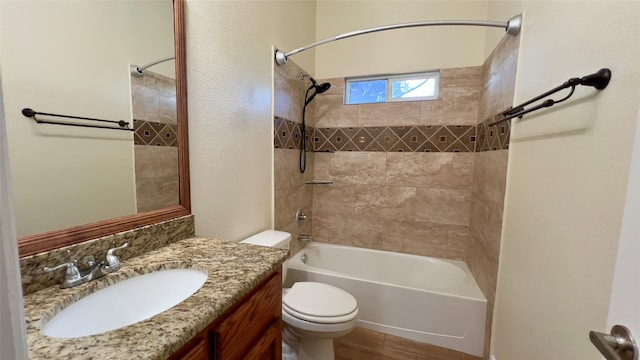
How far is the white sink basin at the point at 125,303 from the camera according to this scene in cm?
72

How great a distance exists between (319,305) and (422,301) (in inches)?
33.5

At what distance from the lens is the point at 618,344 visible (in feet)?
1.48

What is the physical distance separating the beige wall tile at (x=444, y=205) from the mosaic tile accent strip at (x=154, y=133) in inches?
81.2

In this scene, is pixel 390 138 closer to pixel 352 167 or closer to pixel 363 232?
pixel 352 167

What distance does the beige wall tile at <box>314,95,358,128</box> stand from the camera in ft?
8.75

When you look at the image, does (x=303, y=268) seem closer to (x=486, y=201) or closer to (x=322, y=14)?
(x=486, y=201)

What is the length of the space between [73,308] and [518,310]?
1.80 metres

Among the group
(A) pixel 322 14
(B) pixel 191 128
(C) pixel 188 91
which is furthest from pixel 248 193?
(A) pixel 322 14

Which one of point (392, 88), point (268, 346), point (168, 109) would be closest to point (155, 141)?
point (168, 109)

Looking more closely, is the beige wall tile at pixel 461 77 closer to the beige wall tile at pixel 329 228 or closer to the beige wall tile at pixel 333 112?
the beige wall tile at pixel 333 112

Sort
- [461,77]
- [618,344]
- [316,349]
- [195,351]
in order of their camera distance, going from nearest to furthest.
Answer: [618,344], [195,351], [316,349], [461,77]

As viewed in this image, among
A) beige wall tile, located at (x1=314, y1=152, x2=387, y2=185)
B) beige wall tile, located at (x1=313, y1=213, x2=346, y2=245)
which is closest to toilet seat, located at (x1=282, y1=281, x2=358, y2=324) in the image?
beige wall tile, located at (x1=313, y1=213, x2=346, y2=245)

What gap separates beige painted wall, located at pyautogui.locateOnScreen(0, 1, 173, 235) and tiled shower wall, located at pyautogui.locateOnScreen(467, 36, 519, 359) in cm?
188

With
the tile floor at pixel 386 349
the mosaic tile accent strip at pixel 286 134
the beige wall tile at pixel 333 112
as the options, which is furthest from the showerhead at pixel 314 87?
the tile floor at pixel 386 349
